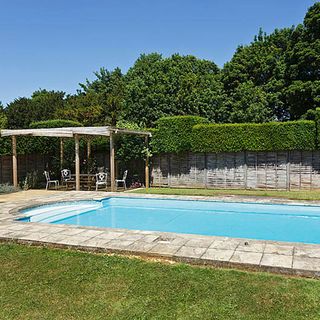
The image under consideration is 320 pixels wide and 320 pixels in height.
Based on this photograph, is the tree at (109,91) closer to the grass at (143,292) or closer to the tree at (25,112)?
the tree at (25,112)

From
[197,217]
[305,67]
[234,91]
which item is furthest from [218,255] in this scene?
[234,91]

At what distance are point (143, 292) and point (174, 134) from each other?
1150cm

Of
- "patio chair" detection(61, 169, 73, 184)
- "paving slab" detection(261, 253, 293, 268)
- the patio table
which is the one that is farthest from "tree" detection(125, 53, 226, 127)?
"paving slab" detection(261, 253, 293, 268)

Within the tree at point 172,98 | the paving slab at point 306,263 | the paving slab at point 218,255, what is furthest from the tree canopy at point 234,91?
the paving slab at point 306,263

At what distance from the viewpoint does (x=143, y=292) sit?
151 inches

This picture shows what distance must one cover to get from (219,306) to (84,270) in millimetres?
1973

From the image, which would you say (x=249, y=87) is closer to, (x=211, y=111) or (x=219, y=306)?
(x=211, y=111)

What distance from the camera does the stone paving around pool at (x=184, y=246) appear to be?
A: 446cm

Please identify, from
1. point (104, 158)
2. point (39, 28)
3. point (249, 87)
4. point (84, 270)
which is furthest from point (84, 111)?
point (84, 270)

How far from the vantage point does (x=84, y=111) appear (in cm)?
2155

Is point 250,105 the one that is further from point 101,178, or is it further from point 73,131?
point 73,131

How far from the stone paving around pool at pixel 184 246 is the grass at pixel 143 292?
0.20 metres

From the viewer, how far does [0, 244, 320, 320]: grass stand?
11.1ft

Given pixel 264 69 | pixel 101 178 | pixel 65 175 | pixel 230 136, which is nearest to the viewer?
pixel 230 136
